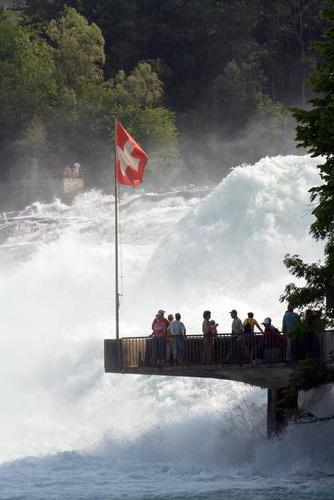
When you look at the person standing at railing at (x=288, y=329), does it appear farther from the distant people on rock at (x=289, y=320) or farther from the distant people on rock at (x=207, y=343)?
the distant people on rock at (x=207, y=343)

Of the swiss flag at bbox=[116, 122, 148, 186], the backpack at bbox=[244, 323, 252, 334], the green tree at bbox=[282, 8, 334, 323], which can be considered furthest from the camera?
the swiss flag at bbox=[116, 122, 148, 186]

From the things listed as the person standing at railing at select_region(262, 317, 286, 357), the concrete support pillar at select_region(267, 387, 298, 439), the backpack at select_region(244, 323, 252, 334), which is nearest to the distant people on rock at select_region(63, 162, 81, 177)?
the concrete support pillar at select_region(267, 387, 298, 439)

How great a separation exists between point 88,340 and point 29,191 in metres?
47.8

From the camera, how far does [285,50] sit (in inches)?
4628

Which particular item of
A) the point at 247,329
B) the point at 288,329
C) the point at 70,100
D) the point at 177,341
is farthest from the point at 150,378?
the point at 70,100

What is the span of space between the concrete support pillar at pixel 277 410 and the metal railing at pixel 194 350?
1.01m

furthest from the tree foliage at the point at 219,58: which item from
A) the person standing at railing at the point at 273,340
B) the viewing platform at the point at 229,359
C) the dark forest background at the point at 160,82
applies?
the person standing at railing at the point at 273,340

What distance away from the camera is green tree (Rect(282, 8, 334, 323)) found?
132 ft

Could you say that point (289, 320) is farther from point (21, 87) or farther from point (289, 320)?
point (21, 87)

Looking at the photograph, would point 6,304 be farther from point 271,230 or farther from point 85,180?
point 85,180

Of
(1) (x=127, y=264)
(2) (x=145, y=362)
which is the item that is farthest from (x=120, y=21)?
(2) (x=145, y=362)

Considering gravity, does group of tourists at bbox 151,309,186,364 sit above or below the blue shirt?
below

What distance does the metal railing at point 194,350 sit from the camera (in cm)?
4588

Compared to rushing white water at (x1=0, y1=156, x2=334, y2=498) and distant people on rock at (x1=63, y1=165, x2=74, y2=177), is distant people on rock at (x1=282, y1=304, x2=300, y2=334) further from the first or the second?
distant people on rock at (x1=63, y1=165, x2=74, y2=177)
